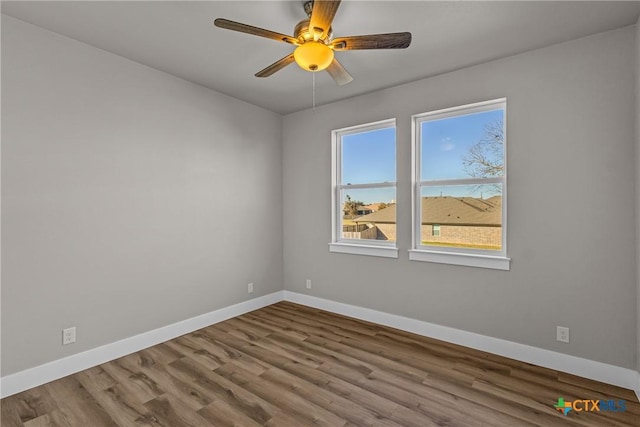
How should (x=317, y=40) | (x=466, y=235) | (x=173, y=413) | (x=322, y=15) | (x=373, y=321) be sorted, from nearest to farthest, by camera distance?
(x=322, y=15), (x=317, y=40), (x=173, y=413), (x=466, y=235), (x=373, y=321)

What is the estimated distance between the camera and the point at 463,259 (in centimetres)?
292

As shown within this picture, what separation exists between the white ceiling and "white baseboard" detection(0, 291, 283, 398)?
253 cm

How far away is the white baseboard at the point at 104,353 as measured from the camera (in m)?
2.18

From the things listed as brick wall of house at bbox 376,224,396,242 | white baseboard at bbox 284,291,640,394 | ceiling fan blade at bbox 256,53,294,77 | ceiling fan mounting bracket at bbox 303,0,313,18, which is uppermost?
ceiling fan mounting bracket at bbox 303,0,313,18

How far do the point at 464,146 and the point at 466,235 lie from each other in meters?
0.89

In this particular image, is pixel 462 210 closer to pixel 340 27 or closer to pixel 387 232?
pixel 387 232

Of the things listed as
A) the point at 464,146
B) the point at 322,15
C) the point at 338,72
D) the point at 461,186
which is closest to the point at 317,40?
the point at 322,15

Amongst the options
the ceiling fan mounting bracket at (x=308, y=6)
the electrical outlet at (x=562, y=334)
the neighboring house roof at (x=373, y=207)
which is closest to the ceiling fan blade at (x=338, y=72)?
the ceiling fan mounting bracket at (x=308, y=6)

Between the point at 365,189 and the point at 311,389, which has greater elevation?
the point at 365,189

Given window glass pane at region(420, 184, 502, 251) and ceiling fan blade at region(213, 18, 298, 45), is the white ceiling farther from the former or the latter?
window glass pane at region(420, 184, 502, 251)

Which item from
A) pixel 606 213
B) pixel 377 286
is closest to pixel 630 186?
pixel 606 213

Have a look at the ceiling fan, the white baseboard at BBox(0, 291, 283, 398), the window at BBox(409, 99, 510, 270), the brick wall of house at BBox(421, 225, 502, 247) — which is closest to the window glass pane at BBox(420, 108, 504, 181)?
the window at BBox(409, 99, 510, 270)

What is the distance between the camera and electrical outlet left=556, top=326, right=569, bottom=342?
246 centimetres

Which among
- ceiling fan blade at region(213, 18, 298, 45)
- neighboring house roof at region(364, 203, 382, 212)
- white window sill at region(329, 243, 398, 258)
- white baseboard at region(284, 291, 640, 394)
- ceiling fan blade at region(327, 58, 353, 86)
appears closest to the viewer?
ceiling fan blade at region(213, 18, 298, 45)
